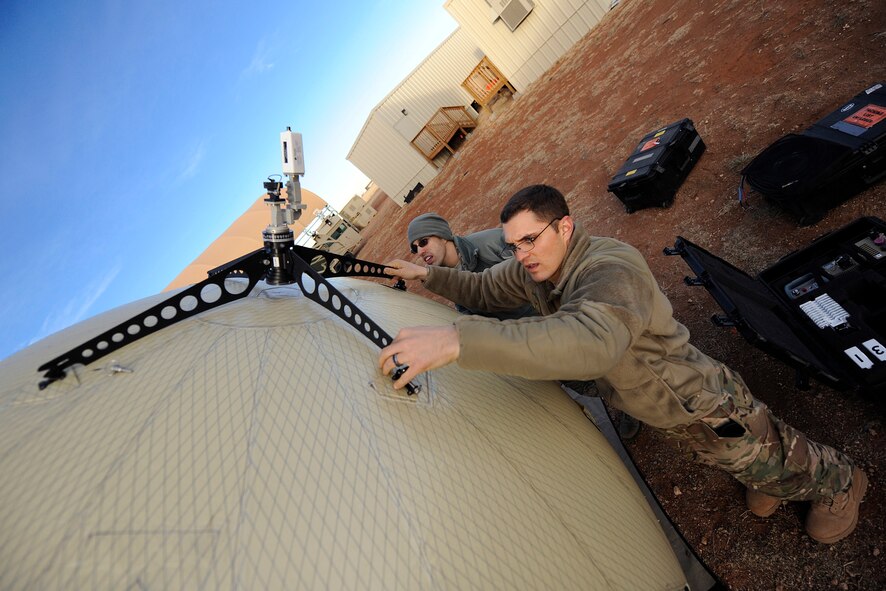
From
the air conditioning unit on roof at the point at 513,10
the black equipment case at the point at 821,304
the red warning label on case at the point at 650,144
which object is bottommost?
the black equipment case at the point at 821,304

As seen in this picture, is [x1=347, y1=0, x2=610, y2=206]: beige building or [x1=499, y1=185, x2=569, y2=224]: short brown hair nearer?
[x1=499, y1=185, x2=569, y2=224]: short brown hair

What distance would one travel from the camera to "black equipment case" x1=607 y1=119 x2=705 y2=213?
18.8 feet

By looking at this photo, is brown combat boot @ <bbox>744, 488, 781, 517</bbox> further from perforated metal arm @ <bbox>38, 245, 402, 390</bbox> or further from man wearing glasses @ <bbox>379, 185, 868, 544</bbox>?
perforated metal arm @ <bbox>38, 245, 402, 390</bbox>

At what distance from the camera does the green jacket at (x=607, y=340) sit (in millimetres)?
1605

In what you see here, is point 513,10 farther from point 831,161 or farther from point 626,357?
point 626,357

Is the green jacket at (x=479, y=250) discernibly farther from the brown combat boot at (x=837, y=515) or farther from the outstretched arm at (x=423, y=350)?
the brown combat boot at (x=837, y=515)

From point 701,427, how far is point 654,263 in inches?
133

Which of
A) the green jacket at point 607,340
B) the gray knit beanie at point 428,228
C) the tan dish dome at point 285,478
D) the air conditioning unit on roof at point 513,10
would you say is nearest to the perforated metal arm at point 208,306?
the tan dish dome at point 285,478

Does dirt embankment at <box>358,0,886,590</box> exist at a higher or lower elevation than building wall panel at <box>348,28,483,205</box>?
lower

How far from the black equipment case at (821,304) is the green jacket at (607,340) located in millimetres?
756

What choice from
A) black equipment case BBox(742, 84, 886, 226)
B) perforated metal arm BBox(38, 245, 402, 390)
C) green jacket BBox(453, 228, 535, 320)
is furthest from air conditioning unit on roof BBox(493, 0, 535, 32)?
perforated metal arm BBox(38, 245, 402, 390)

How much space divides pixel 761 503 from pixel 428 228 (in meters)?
3.32

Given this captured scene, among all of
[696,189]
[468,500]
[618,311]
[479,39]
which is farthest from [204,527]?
[479,39]

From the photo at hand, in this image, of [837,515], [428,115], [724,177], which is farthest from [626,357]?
[428,115]
